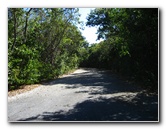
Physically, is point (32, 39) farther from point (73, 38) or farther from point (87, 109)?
point (73, 38)

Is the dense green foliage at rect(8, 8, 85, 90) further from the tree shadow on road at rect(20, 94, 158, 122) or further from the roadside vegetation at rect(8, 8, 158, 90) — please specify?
the tree shadow on road at rect(20, 94, 158, 122)

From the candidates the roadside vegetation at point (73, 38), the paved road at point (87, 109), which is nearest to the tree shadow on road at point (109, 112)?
the paved road at point (87, 109)

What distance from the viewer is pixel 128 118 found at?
15.9 ft

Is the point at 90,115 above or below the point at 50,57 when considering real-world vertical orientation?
below

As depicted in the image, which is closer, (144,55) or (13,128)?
(13,128)

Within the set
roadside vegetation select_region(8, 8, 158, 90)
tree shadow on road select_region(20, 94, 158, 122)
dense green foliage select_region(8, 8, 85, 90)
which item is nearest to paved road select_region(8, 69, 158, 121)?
tree shadow on road select_region(20, 94, 158, 122)

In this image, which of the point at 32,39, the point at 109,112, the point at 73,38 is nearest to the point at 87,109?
the point at 109,112

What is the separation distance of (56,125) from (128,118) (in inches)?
60.3

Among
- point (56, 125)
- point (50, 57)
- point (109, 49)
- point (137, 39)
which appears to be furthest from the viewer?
point (109, 49)

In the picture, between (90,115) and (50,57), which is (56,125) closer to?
(90,115)

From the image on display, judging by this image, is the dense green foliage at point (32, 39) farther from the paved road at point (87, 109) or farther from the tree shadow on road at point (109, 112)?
the tree shadow on road at point (109, 112)
